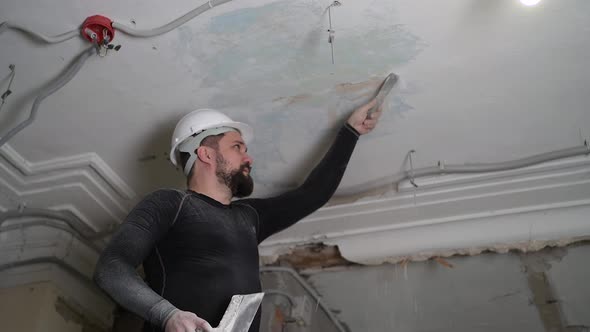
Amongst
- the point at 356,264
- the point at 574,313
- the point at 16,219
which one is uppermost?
the point at 16,219

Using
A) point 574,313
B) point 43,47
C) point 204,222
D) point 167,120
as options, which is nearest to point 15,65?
point 43,47

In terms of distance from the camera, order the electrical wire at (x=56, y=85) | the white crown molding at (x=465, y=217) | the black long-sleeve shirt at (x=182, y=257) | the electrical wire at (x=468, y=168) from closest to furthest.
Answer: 1. the black long-sleeve shirt at (x=182, y=257)
2. the electrical wire at (x=56, y=85)
3. the electrical wire at (x=468, y=168)
4. the white crown molding at (x=465, y=217)

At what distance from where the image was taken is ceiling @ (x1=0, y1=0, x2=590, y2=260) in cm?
204

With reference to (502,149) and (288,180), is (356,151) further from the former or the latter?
(502,149)

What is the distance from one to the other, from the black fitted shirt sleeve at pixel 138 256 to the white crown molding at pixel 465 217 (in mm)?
1025

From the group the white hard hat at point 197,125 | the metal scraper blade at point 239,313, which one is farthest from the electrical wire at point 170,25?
the metal scraper blade at point 239,313

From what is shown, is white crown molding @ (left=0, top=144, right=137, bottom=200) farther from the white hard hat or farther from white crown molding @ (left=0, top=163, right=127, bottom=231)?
the white hard hat

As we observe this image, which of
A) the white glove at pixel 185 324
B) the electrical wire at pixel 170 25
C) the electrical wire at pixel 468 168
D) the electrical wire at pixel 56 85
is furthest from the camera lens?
the electrical wire at pixel 468 168

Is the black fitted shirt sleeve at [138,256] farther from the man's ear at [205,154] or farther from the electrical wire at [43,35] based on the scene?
the electrical wire at [43,35]

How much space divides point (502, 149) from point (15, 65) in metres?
1.94

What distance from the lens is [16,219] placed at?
107 inches

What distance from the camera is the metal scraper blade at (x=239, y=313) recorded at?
1.52 m

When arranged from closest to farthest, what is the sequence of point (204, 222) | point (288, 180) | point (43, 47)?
1. point (204, 222)
2. point (43, 47)
3. point (288, 180)

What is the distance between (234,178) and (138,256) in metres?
0.56
